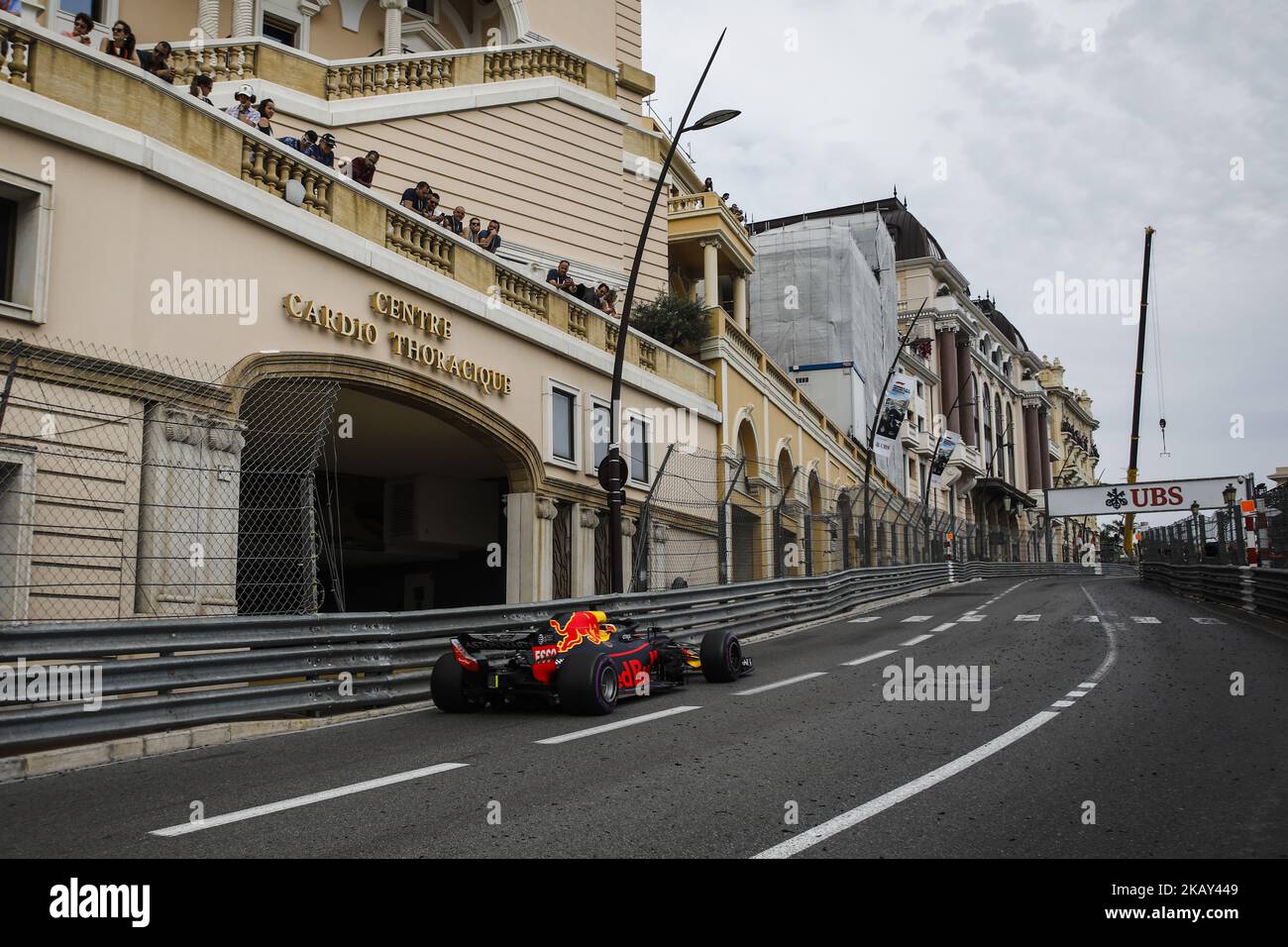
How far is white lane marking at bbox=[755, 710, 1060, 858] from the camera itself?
497cm

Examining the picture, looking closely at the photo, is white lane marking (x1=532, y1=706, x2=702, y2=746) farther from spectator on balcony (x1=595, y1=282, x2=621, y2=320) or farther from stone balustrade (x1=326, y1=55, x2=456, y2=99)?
stone balustrade (x1=326, y1=55, x2=456, y2=99)

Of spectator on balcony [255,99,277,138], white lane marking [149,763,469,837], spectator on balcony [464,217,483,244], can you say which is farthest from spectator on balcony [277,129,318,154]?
white lane marking [149,763,469,837]

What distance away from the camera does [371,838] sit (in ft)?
17.0

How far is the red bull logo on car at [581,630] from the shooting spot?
9.88 m

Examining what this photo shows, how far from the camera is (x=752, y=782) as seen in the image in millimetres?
6445

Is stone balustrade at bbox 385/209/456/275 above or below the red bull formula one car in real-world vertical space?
above

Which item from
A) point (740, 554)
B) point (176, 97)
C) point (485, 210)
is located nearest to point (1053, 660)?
point (740, 554)

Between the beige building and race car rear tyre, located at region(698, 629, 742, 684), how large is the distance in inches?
161

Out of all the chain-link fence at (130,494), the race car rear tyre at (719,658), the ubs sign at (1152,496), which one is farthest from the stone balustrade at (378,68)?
the ubs sign at (1152,496)

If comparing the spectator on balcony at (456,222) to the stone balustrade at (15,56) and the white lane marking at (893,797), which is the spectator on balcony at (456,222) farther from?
the white lane marking at (893,797)

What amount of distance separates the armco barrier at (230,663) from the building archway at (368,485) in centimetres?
Result: 55

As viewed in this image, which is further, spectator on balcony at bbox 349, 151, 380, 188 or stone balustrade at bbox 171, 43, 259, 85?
stone balustrade at bbox 171, 43, 259, 85

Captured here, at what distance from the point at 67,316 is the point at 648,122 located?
21538mm

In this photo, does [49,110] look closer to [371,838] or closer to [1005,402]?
[371,838]
